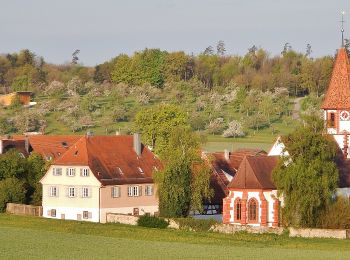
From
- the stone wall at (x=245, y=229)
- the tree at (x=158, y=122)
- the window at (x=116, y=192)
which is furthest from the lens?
the tree at (x=158, y=122)

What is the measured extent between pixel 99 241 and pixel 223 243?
7267 mm

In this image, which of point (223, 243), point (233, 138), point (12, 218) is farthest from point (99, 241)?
point (233, 138)

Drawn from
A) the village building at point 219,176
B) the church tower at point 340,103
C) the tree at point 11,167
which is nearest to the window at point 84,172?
the tree at point 11,167

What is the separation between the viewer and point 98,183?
98.1m

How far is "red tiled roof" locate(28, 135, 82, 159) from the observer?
117 meters

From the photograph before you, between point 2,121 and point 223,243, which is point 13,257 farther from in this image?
point 2,121

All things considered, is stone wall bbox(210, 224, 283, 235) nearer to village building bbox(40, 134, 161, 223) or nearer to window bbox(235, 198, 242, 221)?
window bbox(235, 198, 242, 221)

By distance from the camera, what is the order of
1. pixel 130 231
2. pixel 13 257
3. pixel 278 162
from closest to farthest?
pixel 13 257 → pixel 130 231 → pixel 278 162

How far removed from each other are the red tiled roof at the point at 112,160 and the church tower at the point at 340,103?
13.8 meters

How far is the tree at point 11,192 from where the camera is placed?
330ft

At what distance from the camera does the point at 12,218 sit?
304 ft

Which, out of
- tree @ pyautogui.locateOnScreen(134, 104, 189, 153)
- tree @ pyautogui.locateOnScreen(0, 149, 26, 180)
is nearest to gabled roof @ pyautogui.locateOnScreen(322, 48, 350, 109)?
tree @ pyautogui.locateOnScreen(0, 149, 26, 180)

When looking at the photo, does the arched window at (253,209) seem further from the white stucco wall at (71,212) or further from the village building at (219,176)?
the white stucco wall at (71,212)

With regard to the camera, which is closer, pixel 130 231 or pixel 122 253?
pixel 122 253
